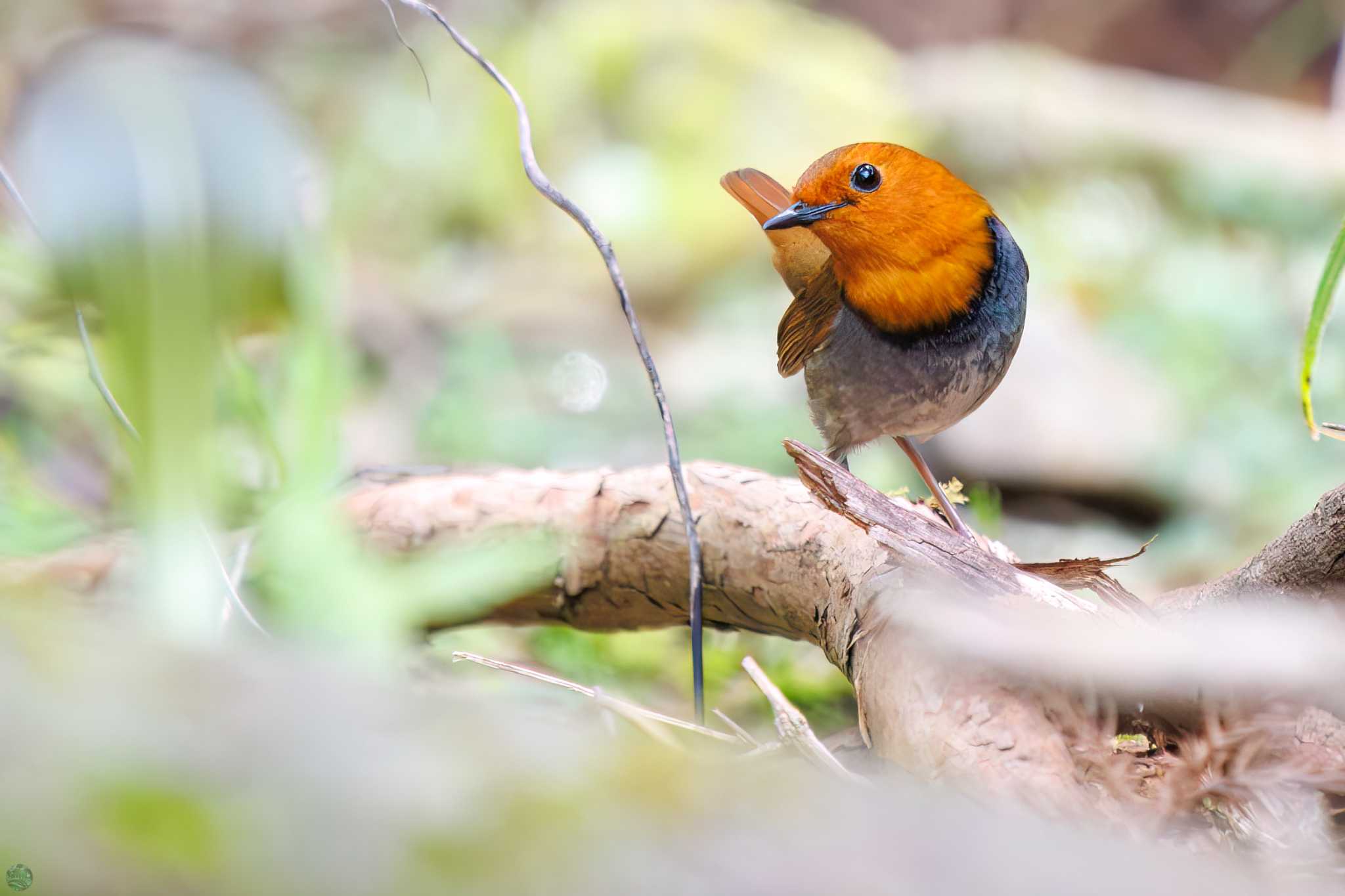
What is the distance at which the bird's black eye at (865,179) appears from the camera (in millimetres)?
1923

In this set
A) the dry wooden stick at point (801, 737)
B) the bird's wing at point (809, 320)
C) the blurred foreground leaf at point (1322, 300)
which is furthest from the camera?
the bird's wing at point (809, 320)

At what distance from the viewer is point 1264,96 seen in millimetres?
8711

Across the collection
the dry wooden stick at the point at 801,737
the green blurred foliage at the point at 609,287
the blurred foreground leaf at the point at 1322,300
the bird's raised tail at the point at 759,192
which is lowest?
the green blurred foliage at the point at 609,287

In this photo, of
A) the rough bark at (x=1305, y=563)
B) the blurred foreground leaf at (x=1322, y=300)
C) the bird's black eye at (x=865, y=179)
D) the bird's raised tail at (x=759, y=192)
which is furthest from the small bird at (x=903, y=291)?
the blurred foreground leaf at (x=1322, y=300)

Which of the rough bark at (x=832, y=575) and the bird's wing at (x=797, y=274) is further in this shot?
the bird's wing at (x=797, y=274)

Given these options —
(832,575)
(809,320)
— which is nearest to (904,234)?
(809,320)

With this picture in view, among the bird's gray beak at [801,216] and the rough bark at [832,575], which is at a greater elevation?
the bird's gray beak at [801,216]

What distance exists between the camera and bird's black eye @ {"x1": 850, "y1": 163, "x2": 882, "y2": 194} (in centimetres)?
192

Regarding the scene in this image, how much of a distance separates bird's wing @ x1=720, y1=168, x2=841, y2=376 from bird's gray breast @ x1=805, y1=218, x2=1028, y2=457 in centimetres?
5

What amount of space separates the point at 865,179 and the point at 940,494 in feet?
2.32

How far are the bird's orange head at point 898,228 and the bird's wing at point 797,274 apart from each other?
0.53 feet
